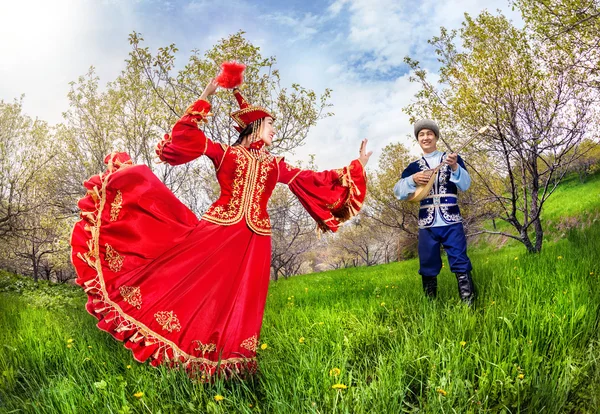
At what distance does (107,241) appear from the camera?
3176mm

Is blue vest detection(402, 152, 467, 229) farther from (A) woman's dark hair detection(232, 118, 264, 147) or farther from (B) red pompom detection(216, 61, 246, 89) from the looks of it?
(B) red pompom detection(216, 61, 246, 89)

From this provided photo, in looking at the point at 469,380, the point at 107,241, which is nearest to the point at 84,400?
the point at 107,241

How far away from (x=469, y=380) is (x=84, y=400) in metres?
2.46

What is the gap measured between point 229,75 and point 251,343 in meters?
2.27

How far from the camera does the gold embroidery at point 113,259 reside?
3162mm

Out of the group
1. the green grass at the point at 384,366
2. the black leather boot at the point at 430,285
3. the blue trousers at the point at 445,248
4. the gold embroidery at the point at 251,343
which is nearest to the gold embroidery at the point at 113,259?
the green grass at the point at 384,366

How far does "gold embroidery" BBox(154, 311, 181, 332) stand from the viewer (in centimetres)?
312

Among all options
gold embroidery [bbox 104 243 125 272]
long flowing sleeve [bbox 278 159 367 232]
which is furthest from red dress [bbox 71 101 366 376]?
long flowing sleeve [bbox 278 159 367 232]

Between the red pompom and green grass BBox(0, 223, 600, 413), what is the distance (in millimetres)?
2227

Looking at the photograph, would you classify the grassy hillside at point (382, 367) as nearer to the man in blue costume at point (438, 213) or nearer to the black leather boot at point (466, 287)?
the black leather boot at point (466, 287)

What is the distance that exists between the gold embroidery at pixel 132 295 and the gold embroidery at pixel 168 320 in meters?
0.17

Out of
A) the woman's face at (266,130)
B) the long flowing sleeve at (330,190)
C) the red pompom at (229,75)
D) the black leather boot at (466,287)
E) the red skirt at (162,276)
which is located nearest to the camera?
the red skirt at (162,276)

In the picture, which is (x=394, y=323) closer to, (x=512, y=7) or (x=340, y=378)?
(x=340, y=378)

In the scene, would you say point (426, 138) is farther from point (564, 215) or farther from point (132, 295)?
point (564, 215)
